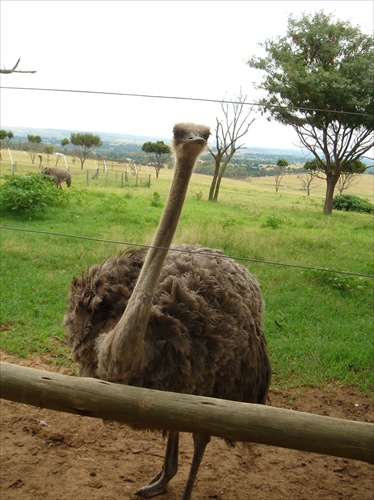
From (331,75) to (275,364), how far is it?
7.94 meters

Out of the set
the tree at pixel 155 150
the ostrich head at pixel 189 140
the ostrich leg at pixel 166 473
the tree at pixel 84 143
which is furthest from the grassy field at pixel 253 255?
the ostrich leg at pixel 166 473

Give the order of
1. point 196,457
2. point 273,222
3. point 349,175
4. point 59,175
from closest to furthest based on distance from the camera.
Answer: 1. point 196,457
2. point 273,222
3. point 349,175
4. point 59,175

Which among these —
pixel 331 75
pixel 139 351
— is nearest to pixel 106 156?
pixel 139 351

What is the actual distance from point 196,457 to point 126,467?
64 cm

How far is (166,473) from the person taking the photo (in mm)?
3375

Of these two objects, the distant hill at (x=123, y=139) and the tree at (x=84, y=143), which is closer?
the distant hill at (x=123, y=139)

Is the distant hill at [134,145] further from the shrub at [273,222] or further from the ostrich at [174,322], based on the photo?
the shrub at [273,222]

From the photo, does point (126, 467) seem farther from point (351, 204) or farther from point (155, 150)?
point (351, 204)

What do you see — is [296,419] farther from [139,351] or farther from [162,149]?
[162,149]

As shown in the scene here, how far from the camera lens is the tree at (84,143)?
4.90 m

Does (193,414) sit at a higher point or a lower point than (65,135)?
lower

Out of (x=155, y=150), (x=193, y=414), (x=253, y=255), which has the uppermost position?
(x=155, y=150)

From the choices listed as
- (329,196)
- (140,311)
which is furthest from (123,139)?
(329,196)

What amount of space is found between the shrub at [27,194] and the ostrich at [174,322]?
6.81m
